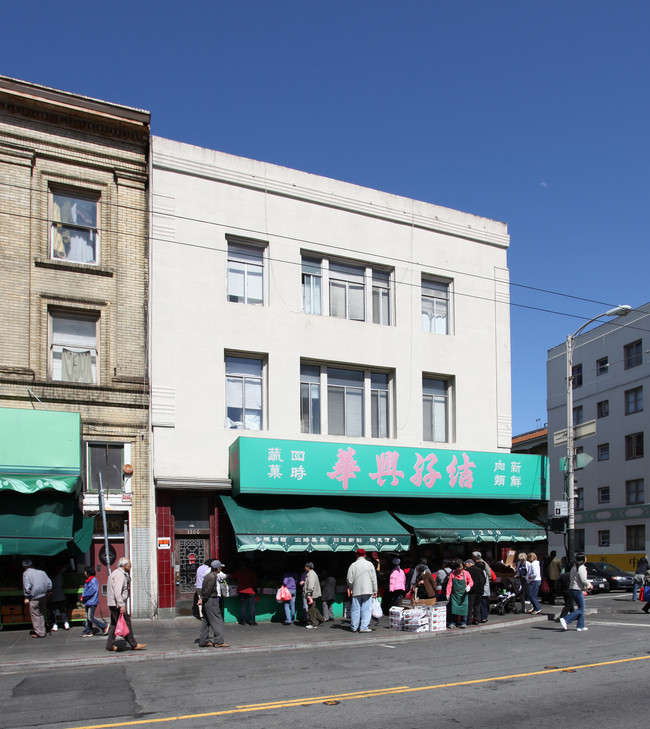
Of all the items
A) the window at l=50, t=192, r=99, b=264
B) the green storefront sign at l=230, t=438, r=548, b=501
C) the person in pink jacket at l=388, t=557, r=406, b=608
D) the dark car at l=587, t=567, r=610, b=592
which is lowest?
the dark car at l=587, t=567, r=610, b=592

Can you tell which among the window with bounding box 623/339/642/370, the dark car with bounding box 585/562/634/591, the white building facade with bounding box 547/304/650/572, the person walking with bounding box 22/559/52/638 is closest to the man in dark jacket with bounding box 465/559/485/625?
the person walking with bounding box 22/559/52/638

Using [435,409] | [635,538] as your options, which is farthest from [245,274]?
[635,538]

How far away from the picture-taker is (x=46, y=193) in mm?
19484

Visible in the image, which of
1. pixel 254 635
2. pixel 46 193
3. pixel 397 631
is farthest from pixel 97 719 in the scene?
pixel 46 193

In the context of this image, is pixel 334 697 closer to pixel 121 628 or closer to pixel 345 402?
pixel 121 628

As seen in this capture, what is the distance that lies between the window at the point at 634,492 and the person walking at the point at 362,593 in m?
30.8

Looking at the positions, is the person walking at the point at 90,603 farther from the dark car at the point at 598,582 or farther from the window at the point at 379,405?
the dark car at the point at 598,582

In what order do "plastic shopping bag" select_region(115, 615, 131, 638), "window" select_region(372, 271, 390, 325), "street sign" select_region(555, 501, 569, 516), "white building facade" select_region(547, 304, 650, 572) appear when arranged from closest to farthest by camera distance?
"plastic shopping bag" select_region(115, 615, 131, 638)
"window" select_region(372, 271, 390, 325)
"street sign" select_region(555, 501, 569, 516)
"white building facade" select_region(547, 304, 650, 572)

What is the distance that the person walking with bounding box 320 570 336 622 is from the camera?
743 inches

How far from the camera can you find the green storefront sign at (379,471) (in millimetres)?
18828

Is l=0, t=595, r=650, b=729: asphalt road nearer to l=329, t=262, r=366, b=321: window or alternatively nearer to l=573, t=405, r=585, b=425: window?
l=329, t=262, r=366, b=321: window

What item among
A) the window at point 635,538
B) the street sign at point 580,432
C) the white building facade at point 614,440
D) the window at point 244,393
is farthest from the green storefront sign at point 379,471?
the window at point 635,538

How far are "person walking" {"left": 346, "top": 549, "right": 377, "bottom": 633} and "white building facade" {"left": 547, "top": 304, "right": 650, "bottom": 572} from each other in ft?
90.2

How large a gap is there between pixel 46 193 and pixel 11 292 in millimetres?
2705
